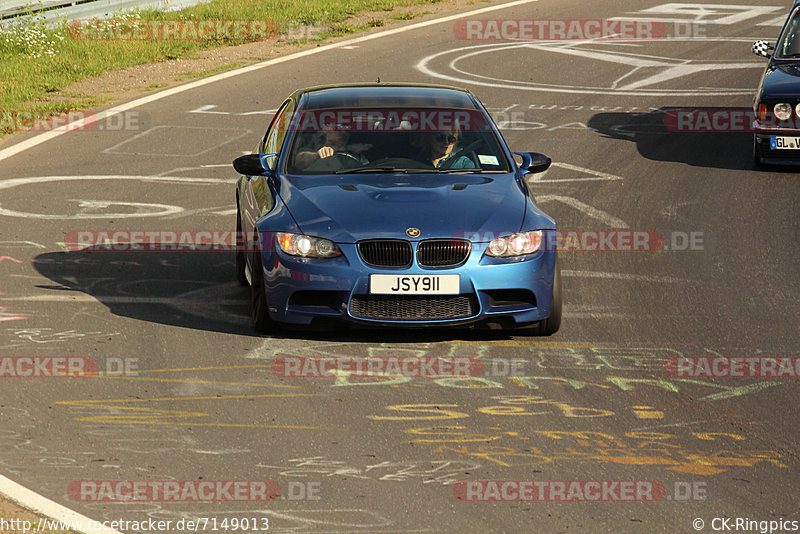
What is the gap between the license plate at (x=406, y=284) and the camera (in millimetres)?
8031

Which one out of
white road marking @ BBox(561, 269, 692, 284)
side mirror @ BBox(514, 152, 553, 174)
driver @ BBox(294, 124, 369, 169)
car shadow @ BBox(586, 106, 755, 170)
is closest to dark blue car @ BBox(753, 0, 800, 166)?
car shadow @ BBox(586, 106, 755, 170)

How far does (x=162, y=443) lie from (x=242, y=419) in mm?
548

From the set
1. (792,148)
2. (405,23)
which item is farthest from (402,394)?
(405,23)

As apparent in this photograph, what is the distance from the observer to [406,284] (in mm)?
8031

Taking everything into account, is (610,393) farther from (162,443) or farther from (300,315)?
(162,443)

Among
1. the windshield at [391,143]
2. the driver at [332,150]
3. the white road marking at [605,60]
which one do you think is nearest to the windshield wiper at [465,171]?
the windshield at [391,143]

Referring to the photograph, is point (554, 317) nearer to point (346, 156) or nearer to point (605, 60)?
point (346, 156)

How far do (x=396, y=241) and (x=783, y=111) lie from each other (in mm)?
7327

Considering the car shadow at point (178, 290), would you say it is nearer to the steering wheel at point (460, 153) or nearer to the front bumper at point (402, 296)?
the front bumper at point (402, 296)

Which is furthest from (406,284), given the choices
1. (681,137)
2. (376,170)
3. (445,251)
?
(681,137)

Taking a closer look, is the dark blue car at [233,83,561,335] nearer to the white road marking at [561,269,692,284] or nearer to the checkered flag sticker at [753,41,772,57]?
the white road marking at [561,269,692,284]

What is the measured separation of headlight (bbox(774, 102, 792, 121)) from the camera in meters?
13.8

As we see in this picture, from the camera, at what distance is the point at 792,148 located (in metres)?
14.1

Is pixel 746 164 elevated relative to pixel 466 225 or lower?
lower
